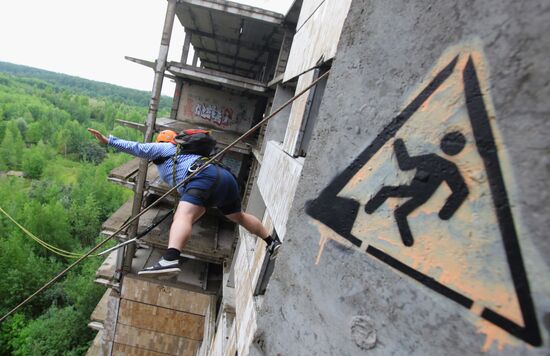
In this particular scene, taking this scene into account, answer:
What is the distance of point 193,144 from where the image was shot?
14.1ft

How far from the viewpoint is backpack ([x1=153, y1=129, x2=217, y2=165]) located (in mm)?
4301

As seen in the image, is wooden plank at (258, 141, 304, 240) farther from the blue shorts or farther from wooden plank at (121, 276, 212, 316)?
wooden plank at (121, 276, 212, 316)

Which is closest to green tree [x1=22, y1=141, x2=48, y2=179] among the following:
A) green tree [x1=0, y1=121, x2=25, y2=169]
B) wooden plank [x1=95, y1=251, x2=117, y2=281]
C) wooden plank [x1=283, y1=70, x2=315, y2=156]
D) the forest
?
the forest

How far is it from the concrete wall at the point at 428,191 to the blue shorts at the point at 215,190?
2.40 metres

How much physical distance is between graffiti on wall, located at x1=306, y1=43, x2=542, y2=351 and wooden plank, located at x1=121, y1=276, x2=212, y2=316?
25.3 feet

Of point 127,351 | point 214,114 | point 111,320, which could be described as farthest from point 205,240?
point 214,114

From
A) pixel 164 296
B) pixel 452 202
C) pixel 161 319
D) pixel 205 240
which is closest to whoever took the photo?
pixel 452 202

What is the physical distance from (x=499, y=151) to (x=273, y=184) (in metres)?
3.11

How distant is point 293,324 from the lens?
69.5 inches

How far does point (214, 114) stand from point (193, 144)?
21.5 ft

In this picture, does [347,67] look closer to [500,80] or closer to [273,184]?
[500,80]

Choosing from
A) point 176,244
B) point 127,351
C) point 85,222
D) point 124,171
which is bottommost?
point 85,222

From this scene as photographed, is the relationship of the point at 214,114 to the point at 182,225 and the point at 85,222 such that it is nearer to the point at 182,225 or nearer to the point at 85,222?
the point at 182,225

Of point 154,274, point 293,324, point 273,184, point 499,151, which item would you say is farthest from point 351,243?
point 154,274
